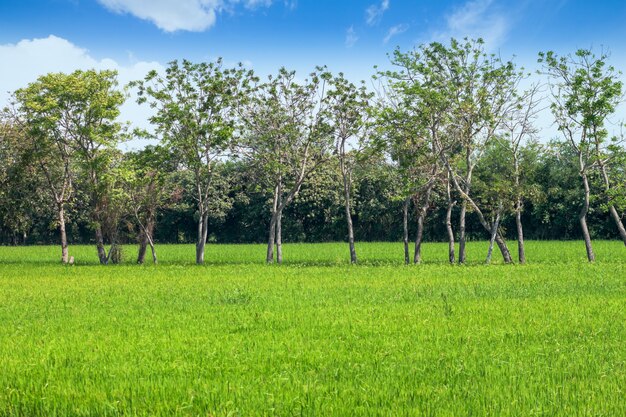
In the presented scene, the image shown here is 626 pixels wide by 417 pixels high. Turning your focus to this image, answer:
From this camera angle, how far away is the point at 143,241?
121 feet

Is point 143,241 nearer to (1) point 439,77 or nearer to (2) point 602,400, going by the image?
(1) point 439,77

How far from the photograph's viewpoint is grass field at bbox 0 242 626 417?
7547mm

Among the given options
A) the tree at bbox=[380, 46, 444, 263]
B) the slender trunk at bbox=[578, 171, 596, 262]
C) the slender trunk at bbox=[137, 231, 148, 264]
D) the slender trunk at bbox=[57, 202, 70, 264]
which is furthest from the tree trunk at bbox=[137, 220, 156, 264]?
the slender trunk at bbox=[578, 171, 596, 262]

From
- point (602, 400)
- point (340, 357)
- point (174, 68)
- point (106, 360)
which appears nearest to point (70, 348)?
point (106, 360)

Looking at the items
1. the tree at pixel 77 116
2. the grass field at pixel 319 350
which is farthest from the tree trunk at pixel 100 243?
the grass field at pixel 319 350

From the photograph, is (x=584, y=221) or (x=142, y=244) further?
(x=142, y=244)

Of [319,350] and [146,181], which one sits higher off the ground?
[146,181]

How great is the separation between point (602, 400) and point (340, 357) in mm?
3810

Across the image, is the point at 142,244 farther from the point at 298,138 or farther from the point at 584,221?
the point at 584,221

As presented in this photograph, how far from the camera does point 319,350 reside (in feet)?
33.9

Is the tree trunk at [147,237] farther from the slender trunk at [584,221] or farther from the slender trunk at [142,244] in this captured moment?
the slender trunk at [584,221]

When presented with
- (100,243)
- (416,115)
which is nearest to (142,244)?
(100,243)

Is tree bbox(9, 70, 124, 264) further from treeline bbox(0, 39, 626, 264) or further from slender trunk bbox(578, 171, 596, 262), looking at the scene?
slender trunk bbox(578, 171, 596, 262)

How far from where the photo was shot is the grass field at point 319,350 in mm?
7547
